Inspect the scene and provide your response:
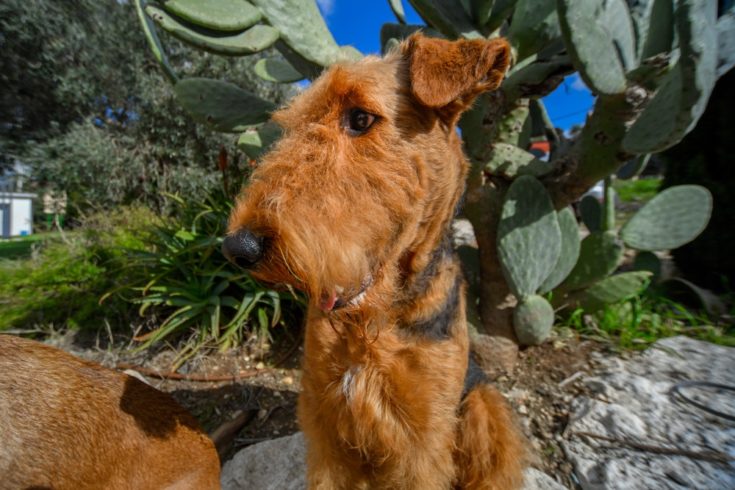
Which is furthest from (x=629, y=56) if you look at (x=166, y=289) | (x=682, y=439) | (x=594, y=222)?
(x=166, y=289)

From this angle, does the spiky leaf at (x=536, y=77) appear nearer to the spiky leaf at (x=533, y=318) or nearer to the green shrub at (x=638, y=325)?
the spiky leaf at (x=533, y=318)

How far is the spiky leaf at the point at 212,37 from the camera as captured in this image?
199 centimetres

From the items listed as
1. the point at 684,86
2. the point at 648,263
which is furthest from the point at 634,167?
the point at 684,86

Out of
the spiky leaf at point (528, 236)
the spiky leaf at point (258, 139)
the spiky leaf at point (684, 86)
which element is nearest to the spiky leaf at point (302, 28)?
the spiky leaf at point (258, 139)

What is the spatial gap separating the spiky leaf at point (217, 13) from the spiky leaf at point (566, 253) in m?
2.40

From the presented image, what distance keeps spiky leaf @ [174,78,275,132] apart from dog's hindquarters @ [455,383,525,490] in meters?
2.43

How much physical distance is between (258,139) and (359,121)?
1.39 m

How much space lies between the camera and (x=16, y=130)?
321 inches

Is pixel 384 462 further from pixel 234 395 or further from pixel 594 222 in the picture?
pixel 594 222

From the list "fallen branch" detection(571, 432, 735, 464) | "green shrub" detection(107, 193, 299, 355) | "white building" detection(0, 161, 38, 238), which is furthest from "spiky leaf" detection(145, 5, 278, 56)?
"white building" detection(0, 161, 38, 238)

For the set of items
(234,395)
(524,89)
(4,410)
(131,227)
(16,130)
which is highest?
(16,130)

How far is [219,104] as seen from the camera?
8.55ft

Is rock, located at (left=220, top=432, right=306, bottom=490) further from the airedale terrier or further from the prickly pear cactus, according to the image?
the prickly pear cactus

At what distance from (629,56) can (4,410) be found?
3319 millimetres
